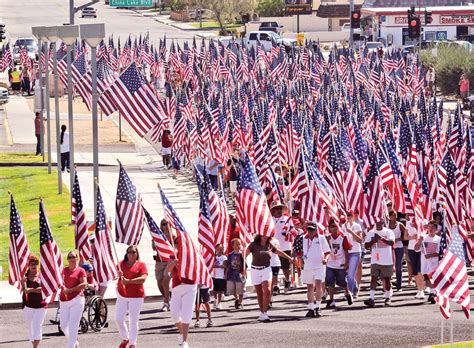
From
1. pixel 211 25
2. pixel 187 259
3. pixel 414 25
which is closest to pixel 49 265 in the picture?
pixel 187 259

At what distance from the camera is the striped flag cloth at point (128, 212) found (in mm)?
24062

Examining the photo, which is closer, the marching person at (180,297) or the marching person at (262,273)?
the marching person at (180,297)

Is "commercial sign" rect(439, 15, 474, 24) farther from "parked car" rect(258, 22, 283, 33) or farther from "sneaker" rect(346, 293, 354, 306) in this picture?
"sneaker" rect(346, 293, 354, 306)

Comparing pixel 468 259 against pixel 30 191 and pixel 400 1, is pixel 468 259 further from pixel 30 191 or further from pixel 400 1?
pixel 400 1

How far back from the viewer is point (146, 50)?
69250 millimetres

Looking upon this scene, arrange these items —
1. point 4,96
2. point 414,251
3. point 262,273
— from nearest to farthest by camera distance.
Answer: point 262,273 < point 414,251 < point 4,96

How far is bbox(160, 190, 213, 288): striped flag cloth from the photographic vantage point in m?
19.7

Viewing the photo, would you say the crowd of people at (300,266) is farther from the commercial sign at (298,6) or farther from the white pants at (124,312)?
the commercial sign at (298,6)

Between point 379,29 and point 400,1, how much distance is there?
9395 millimetres

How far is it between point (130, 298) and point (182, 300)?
2.71 feet

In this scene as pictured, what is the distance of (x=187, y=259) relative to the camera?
19953 mm

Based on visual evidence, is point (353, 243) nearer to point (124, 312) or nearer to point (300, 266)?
point (300, 266)

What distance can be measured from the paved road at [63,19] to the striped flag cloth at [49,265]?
73.3 metres

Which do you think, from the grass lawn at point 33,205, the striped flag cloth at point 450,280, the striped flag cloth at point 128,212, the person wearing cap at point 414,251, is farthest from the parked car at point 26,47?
the striped flag cloth at point 450,280
